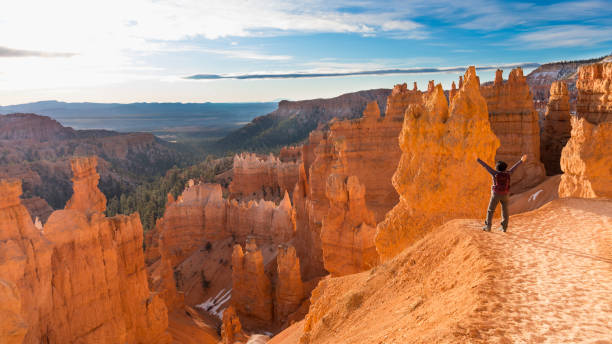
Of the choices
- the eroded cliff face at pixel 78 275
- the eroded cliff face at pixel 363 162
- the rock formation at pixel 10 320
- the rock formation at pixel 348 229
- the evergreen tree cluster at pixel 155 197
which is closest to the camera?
the rock formation at pixel 10 320

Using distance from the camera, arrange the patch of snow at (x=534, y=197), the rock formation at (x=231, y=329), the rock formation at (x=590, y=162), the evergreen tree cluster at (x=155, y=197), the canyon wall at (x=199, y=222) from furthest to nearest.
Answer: the evergreen tree cluster at (x=155, y=197), the canyon wall at (x=199, y=222), the rock formation at (x=231, y=329), the patch of snow at (x=534, y=197), the rock formation at (x=590, y=162)

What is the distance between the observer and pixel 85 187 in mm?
16078

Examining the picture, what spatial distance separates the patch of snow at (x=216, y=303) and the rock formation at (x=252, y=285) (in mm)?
1912

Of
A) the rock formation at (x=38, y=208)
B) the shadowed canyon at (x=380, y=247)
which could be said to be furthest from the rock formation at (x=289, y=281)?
the rock formation at (x=38, y=208)

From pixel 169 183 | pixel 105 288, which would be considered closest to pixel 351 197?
pixel 105 288

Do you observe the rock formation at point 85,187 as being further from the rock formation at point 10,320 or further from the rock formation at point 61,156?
the rock formation at point 61,156

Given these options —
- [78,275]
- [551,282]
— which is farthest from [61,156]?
[551,282]

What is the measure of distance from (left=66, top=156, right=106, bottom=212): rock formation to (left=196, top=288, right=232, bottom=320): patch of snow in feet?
31.0

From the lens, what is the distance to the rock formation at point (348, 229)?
628 inches

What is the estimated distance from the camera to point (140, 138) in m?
96.4

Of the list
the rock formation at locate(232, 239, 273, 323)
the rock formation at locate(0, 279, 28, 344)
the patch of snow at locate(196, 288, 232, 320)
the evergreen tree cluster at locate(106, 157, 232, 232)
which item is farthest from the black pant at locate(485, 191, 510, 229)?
the evergreen tree cluster at locate(106, 157, 232, 232)

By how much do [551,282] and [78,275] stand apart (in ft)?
39.0

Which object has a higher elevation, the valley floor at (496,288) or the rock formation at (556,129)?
the rock formation at (556,129)

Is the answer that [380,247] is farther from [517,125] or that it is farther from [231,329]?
[517,125]
